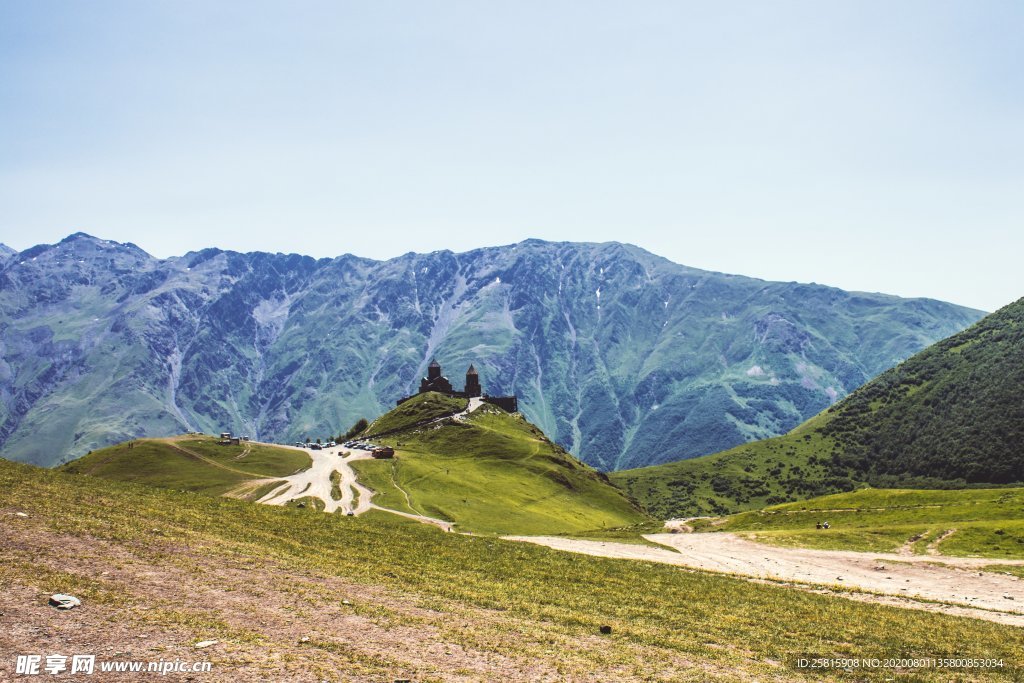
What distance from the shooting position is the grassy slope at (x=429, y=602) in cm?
2231

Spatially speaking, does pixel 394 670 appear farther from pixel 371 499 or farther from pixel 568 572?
pixel 371 499

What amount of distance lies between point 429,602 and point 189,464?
109 meters

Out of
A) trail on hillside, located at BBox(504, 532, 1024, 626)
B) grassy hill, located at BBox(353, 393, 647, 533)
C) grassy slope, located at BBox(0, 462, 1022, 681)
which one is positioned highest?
grassy slope, located at BBox(0, 462, 1022, 681)

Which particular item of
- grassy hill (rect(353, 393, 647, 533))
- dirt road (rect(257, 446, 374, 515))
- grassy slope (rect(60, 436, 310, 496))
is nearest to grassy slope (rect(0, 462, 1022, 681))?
dirt road (rect(257, 446, 374, 515))

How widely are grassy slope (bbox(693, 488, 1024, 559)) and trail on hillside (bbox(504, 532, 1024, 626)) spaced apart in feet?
13.9

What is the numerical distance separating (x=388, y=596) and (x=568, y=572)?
49.9ft

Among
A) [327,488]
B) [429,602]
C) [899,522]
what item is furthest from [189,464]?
[899,522]

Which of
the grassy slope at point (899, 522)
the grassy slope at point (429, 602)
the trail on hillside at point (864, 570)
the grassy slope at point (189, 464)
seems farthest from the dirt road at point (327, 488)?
the grassy slope at point (899, 522)

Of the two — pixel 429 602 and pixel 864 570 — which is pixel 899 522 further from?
pixel 429 602

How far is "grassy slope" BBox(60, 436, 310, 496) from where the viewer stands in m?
112

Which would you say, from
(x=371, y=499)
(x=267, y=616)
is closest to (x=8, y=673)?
(x=267, y=616)

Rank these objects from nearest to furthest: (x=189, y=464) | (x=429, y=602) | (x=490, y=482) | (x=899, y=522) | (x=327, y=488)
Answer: (x=429, y=602), (x=899, y=522), (x=327, y=488), (x=189, y=464), (x=490, y=482)

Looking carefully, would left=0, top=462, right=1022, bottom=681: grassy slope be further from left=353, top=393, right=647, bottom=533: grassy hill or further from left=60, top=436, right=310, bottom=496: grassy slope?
left=60, top=436, right=310, bottom=496: grassy slope

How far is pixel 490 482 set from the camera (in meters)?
131
